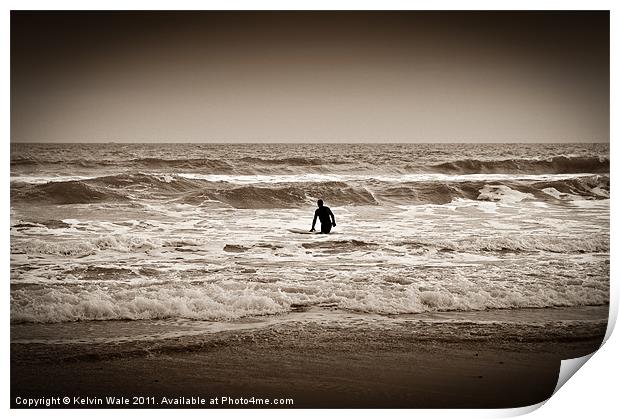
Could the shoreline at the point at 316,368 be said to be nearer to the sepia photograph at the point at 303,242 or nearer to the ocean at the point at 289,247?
the sepia photograph at the point at 303,242

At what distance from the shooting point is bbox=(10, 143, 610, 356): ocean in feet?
11.3

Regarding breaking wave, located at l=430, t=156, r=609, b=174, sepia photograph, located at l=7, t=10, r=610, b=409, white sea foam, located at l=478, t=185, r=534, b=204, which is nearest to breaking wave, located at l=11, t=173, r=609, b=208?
white sea foam, located at l=478, t=185, r=534, b=204

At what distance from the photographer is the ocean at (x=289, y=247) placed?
3459 millimetres

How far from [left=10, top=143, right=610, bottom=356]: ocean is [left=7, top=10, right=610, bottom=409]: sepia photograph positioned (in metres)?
0.02

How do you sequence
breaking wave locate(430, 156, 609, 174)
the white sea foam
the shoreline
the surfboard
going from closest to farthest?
the shoreline, the surfboard, the white sea foam, breaking wave locate(430, 156, 609, 174)

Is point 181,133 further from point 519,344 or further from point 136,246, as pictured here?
point 519,344

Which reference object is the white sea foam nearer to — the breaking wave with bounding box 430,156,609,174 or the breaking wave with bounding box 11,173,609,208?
the breaking wave with bounding box 11,173,609,208

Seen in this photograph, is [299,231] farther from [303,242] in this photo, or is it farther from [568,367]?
[568,367]

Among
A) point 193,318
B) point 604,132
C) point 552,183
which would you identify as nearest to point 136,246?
point 193,318

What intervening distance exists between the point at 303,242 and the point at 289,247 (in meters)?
0.17

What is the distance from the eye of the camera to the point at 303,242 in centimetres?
480

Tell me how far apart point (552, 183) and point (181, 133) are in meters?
4.46

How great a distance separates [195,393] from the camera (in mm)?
2928

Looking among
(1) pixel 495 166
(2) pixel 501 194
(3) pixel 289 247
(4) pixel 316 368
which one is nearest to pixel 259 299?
(4) pixel 316 368
